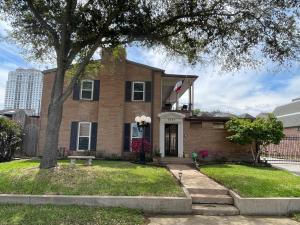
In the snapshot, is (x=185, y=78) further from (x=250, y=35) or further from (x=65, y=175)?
(x=65, y=175)

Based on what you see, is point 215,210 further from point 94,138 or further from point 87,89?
point 87,89

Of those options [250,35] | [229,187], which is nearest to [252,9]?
[250,35]

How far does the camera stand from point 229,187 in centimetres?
1020

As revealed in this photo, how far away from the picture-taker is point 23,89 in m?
37.9

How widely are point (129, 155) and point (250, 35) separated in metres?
10.8

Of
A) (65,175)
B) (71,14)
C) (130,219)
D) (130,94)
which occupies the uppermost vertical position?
(71,14)

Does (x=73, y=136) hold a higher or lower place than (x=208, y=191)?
higher

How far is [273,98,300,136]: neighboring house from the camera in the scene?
1365 inches

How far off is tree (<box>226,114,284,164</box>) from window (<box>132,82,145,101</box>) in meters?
6.04

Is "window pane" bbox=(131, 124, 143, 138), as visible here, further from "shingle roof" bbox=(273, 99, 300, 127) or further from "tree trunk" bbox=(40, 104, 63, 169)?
"shingle roof" bbox=(273, 99, 300, 127)

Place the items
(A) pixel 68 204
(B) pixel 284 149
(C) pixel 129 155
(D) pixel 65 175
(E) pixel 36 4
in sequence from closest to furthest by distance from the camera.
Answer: (A) pixel 68 204 → (D) pixel 65 175 → (E) pixel 36 4 → (C) pixel 129 155 → (B) pixel 284 149

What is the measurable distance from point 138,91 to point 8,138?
830 cm

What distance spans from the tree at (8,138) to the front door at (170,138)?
30.2 ft

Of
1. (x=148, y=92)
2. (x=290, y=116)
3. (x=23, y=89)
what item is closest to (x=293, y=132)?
(x=290, y=116)
